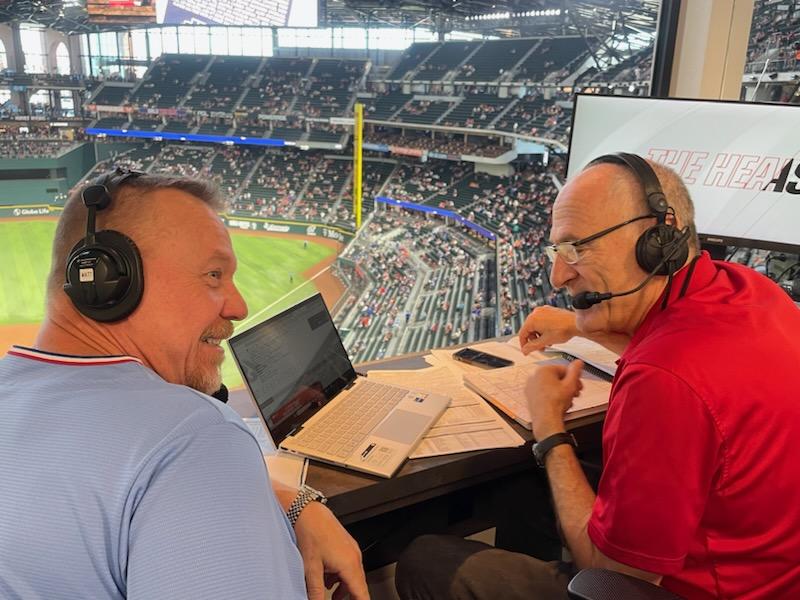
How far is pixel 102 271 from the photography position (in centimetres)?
61

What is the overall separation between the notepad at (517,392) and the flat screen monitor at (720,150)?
0.87 meters

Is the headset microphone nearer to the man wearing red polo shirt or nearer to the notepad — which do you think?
the man wearing red polo shirt

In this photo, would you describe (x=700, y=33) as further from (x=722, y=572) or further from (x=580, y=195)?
(x=722, y=572)

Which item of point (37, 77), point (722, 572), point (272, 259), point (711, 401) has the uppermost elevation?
point (37, 77)

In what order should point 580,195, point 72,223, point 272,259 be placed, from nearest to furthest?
point 72,223, point 580,195, point 272,259

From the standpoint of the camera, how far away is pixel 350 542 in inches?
34.5

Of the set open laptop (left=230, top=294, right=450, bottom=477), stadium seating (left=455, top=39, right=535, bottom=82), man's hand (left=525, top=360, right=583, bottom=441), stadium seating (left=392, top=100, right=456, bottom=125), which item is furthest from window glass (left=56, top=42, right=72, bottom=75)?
stadium seating (left=392, top=100, right=456, bottom=125)

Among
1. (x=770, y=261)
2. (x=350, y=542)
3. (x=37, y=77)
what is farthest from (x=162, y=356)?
(x=770, y=261)

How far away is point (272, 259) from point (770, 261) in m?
6.28

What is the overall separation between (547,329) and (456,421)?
0.43 m

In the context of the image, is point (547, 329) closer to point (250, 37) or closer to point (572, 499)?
point (572, 499)

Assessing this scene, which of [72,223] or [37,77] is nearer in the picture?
[72,223]

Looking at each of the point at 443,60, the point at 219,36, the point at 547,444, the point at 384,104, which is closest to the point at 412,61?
the point at 384,104

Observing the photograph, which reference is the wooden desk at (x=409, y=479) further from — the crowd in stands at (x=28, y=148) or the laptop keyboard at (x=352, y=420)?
the crowd in stands at (x=28, y=148)
